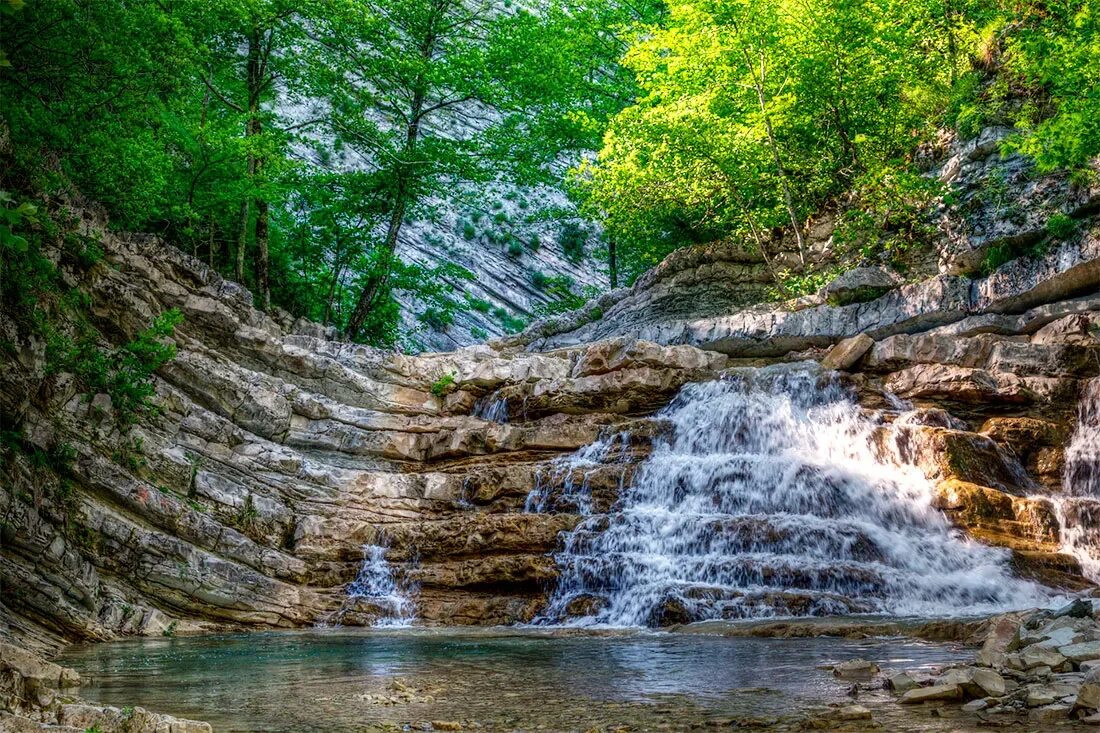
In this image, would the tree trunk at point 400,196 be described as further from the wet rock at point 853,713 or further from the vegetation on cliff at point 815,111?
the wet rock at point 853,713

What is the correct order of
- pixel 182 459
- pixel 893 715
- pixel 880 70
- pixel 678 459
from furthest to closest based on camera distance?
pixel 880 70 < pixel 678 459 < pixel 182 459 < pixel 893 715

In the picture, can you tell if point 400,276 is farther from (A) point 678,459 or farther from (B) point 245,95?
(A) point 678,459

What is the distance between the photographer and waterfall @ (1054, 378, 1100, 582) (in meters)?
13.9

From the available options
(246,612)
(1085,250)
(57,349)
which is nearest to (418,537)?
(246,612)

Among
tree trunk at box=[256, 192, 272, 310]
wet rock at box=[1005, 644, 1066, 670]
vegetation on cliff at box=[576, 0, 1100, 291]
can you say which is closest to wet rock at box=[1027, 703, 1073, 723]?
wet rock at box=[1005, 644, 1066, 670]

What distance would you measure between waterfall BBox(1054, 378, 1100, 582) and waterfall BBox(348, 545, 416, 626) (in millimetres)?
10231

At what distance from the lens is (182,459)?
50.1ft

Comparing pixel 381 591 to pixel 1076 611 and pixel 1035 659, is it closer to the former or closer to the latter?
pixel 1076 611

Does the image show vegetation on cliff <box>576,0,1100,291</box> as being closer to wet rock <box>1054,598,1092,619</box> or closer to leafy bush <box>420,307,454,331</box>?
leafy bush <box>420,307,454,331</box>

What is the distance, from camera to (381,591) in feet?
48.9

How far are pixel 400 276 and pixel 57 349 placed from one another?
45.4ft

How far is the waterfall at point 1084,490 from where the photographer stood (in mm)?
13922

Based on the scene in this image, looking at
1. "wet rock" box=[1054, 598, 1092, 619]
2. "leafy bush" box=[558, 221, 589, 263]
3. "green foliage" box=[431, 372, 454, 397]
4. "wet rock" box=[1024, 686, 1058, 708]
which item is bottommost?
"wet rock" box=[1024, 686, 1058, 708]

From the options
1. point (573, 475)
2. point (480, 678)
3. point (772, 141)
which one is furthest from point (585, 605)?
point (772, 141)
